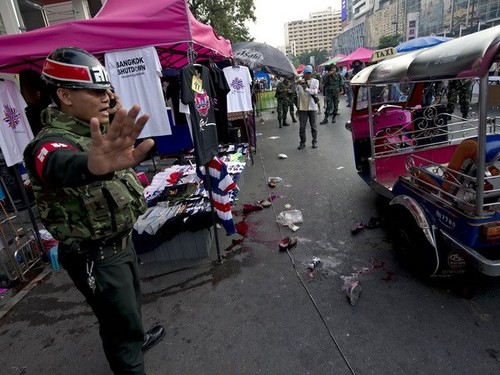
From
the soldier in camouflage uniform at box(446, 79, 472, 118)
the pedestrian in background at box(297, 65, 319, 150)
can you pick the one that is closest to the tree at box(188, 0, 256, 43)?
the pedestrian in background at box(297, 65, 319, 150)

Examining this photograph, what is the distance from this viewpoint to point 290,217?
508cm

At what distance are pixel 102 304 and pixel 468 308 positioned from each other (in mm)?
3109

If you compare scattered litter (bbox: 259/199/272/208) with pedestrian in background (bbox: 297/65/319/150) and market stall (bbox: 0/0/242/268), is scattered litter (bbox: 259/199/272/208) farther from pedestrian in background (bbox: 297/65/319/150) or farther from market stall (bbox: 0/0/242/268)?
pedestrian in background (bbox: 297/65/319/150)

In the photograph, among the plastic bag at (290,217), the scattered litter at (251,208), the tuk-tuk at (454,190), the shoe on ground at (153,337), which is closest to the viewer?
the tuk-tuk at (454,190)

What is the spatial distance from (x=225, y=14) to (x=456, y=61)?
22.0 metres

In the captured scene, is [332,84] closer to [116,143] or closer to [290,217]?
[290,217]

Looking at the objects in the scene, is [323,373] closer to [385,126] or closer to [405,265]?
[405,265]

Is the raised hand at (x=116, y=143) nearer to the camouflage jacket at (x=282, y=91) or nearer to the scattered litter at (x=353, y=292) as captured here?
the scattered litter at (x=353, y=292)

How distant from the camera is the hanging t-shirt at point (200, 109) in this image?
3.31m

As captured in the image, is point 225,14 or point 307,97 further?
point 225,14

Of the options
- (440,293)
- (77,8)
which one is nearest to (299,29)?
(77,8)

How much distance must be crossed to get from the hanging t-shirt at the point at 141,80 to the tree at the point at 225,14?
16.8 m

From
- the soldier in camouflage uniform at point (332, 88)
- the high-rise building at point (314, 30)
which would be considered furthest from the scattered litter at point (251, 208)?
the high-rise building at point (314, 30)

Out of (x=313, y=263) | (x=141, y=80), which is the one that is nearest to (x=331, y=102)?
(x=141, y=80)
